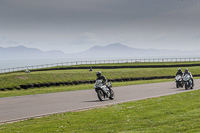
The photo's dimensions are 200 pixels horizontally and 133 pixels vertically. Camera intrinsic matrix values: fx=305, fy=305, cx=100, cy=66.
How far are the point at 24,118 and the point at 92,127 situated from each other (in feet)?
13.5

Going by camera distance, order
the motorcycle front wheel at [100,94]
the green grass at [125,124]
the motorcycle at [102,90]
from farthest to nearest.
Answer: the motorcycle front wheel at [100,94] < the motorcycle at [102,90] < the green grass at [125,124]

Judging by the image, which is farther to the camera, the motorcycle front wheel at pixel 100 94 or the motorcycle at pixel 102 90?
the motorcycle front wheel at pixel 100 94

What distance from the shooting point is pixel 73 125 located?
10102mm

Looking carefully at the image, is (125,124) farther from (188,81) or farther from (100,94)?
(188,81)

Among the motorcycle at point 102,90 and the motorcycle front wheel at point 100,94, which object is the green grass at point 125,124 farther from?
the motorcycle front wheel at point 100,94

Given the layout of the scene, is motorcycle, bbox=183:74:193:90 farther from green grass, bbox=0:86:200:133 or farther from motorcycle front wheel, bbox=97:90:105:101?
green grass, bbox=0:86:200:133

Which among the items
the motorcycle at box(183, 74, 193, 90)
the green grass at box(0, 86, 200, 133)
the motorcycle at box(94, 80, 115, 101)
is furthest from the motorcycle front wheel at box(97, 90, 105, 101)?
the motorcycle at box(183, 74, 193, 90)

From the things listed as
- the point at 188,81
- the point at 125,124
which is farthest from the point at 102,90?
the point at 188,81

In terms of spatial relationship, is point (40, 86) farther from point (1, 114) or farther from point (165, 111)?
point (165, 111)

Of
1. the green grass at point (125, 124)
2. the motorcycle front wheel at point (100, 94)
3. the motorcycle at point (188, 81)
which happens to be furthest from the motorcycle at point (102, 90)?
the motorcycle at point (188, 81)

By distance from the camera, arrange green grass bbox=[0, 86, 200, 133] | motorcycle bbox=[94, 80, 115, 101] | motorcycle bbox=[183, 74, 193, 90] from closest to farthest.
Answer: green grass bbox=[0, 86, 200, 133], motorcycle bbox=[94, 80, 115, 101], motorcycle bbox=[183, 74, 193, 90]

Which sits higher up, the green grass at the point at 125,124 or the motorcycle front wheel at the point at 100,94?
the motorcycle front wheel at the point at 100,94

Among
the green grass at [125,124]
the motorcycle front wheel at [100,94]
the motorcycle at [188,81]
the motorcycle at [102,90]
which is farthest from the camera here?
the motorcycle at [188,81]

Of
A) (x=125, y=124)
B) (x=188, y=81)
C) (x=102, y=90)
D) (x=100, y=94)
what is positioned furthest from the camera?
(x=188, y=81)
